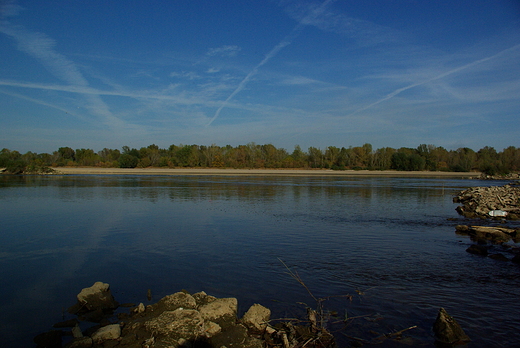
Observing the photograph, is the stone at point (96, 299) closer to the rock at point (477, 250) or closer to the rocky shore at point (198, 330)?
the rocky shore at point (198, 330)

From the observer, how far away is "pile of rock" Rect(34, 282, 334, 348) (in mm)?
5348

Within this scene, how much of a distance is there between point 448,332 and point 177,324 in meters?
4.64

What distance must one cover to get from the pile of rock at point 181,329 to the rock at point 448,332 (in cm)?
197

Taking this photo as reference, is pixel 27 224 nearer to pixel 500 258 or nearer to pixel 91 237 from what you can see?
pixel 91 237

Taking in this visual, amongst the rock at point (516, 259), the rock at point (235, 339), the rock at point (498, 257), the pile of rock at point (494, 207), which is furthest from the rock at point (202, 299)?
the pile of rock at point (494, 207)

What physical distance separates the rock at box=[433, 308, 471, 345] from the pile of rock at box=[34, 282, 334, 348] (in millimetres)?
1971

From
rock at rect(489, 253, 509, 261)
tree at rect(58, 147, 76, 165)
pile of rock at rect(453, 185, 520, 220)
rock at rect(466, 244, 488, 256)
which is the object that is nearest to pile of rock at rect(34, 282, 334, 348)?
rock at rect(489, 253, 509, 261)

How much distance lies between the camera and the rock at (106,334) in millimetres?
5418

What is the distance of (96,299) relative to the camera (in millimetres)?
6992

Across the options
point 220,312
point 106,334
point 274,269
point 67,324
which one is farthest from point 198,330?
point 274,269

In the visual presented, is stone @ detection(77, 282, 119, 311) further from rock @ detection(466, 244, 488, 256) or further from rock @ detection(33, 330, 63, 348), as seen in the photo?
rock @ detection(466, 244, 488, 256)

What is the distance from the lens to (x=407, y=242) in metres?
13.5

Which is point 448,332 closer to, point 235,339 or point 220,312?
point 235,339

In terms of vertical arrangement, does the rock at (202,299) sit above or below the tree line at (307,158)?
below
